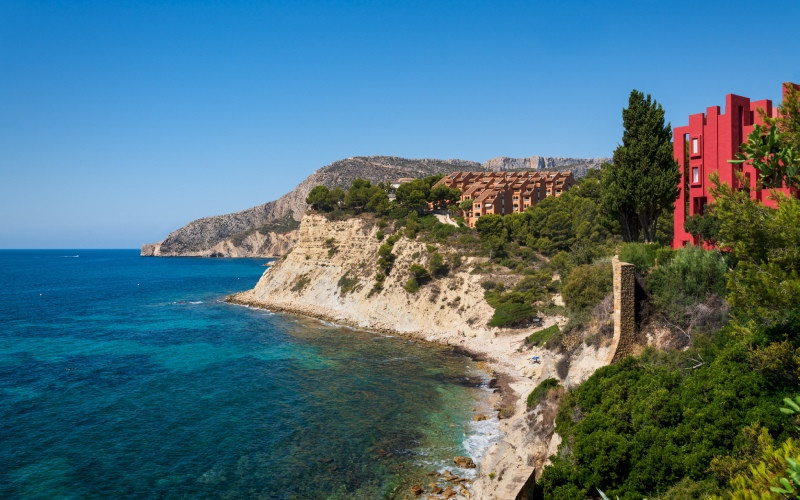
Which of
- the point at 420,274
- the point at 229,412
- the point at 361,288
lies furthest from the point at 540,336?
the point at 361,288

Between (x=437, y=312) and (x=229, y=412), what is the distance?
28.1 metres

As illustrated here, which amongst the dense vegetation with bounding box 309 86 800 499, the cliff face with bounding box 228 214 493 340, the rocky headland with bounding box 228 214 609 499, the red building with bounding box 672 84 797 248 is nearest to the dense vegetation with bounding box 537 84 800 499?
the dense vegetation with bounding box 309 86 800 499

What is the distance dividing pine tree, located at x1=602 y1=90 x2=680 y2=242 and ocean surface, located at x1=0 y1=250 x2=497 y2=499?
15373 mm

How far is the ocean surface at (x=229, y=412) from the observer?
22.7m

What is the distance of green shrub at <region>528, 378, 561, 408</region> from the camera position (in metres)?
27.1

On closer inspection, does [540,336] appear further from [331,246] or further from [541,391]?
[331,246]

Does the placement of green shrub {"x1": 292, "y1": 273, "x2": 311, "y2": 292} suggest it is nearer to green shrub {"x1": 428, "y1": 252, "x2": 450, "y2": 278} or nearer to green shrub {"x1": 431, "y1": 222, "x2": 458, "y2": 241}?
green shrub {"x1": 431, "y1": 222, "x2": 458, "y2": 241}

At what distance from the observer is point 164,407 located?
3198cm

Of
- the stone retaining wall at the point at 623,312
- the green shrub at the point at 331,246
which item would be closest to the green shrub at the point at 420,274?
the green shrub at the point at 331,246

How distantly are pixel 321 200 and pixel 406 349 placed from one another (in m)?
43.1

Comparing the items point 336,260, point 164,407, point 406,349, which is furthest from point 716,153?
point 336,260

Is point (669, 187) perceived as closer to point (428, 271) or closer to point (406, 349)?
point (406, 349)

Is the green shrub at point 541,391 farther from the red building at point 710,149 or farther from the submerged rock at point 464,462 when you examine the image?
the red building at point 710,149

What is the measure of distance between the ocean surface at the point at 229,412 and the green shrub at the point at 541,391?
104 inches
